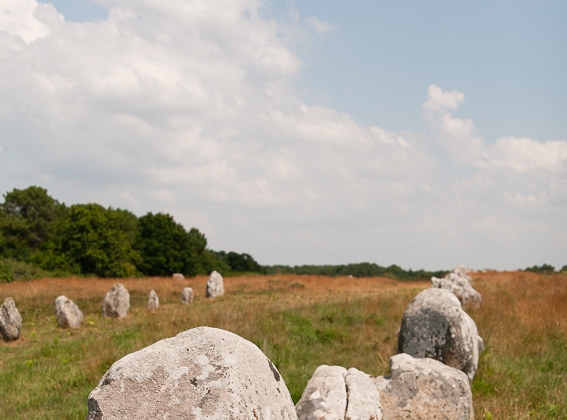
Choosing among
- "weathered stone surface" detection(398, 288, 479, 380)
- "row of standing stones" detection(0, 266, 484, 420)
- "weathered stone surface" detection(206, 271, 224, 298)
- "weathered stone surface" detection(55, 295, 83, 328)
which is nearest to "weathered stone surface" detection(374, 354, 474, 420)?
"row of standing stones" detection(0, 266, 484, 420)

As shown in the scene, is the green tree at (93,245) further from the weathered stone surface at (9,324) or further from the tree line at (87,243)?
the weathered stone surface at (9,324)

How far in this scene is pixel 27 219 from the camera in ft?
179

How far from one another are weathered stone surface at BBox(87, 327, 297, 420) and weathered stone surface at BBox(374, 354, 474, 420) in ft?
9.84

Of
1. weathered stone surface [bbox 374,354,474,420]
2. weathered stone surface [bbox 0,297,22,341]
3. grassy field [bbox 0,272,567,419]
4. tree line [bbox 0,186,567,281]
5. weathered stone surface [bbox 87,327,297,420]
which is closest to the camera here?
weathered stone surface [bbox 87,327,297,420]

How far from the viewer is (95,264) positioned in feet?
154

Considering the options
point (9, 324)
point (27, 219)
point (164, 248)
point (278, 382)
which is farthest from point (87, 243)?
point (278, 382)

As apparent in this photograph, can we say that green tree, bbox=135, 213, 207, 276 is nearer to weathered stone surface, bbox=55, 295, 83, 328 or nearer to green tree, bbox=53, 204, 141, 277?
green tree, bbox=53, 204, 141, 277

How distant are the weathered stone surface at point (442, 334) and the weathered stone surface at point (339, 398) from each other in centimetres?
232

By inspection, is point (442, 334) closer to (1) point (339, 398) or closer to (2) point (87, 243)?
(1) point (339, 398)

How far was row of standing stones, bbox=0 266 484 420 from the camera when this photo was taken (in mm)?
3020

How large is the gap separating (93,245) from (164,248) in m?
7.39

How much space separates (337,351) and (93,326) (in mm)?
10899

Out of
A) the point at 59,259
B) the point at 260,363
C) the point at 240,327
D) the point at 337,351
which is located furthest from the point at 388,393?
the point at 59,259

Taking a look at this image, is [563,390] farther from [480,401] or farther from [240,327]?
[240,327]
